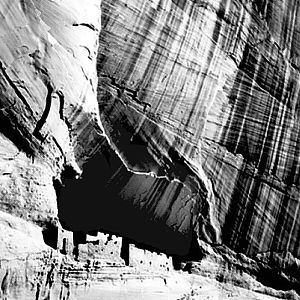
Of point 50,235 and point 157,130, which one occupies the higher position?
point 157,130

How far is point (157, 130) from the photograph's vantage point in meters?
6.20

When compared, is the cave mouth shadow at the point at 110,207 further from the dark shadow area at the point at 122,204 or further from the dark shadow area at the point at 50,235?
the dark shadow area at the point at 50,235

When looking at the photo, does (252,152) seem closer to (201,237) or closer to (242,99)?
(242,99)

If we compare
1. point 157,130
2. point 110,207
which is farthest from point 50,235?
point 157,130

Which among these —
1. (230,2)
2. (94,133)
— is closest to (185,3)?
(230,2)

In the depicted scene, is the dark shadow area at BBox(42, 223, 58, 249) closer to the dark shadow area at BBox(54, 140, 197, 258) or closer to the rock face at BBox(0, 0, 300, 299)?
the rock face at BBox(0, 0, 300, 299)

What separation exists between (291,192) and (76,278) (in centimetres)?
250

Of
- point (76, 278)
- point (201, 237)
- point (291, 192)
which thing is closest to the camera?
point (76, 278)

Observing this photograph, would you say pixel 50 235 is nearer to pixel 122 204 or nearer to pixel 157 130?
pixel 122 204

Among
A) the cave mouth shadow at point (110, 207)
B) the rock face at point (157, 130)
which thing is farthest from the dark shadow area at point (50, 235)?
the cave mouth shadow at point (110, 207)

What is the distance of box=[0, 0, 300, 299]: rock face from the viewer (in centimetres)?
538

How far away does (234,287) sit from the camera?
6496 millimetres

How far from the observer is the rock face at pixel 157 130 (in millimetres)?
5375

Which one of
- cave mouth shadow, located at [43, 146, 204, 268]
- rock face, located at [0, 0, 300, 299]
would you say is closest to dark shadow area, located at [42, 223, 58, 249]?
rock face, located at [0, 0, 300, 299]
